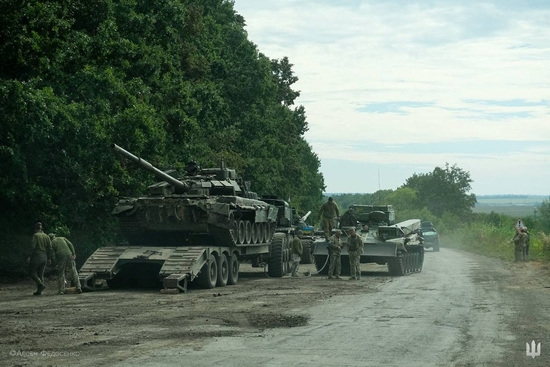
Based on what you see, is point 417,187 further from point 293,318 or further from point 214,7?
point 293,318

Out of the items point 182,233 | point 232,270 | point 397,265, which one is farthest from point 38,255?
point 397,265

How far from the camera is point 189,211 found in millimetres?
23391

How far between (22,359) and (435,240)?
45633mm

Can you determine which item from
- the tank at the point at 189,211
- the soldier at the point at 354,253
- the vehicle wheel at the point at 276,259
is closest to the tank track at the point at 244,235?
the tank at the point at 189,211

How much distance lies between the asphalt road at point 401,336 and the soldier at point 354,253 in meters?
4.89

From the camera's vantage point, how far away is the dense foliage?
22.5 meters

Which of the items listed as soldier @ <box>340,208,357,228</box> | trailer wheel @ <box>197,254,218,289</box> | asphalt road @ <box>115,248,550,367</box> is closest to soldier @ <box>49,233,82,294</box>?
trailer wheel @ <box>197,254,218,289</box>

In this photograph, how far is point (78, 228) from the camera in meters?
27.5

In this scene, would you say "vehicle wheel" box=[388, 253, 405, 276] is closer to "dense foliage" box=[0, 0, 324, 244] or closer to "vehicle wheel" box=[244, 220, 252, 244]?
"vehicle wheel" box=[244, 220, 252, 244]

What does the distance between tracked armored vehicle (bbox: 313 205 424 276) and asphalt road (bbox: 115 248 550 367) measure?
22.8 ft

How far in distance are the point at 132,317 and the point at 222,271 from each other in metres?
8.15

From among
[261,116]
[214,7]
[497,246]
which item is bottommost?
[497,246]

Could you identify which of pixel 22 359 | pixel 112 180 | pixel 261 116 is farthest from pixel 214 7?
pixel 22 359

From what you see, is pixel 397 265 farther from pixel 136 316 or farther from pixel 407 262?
pixel 136 316
